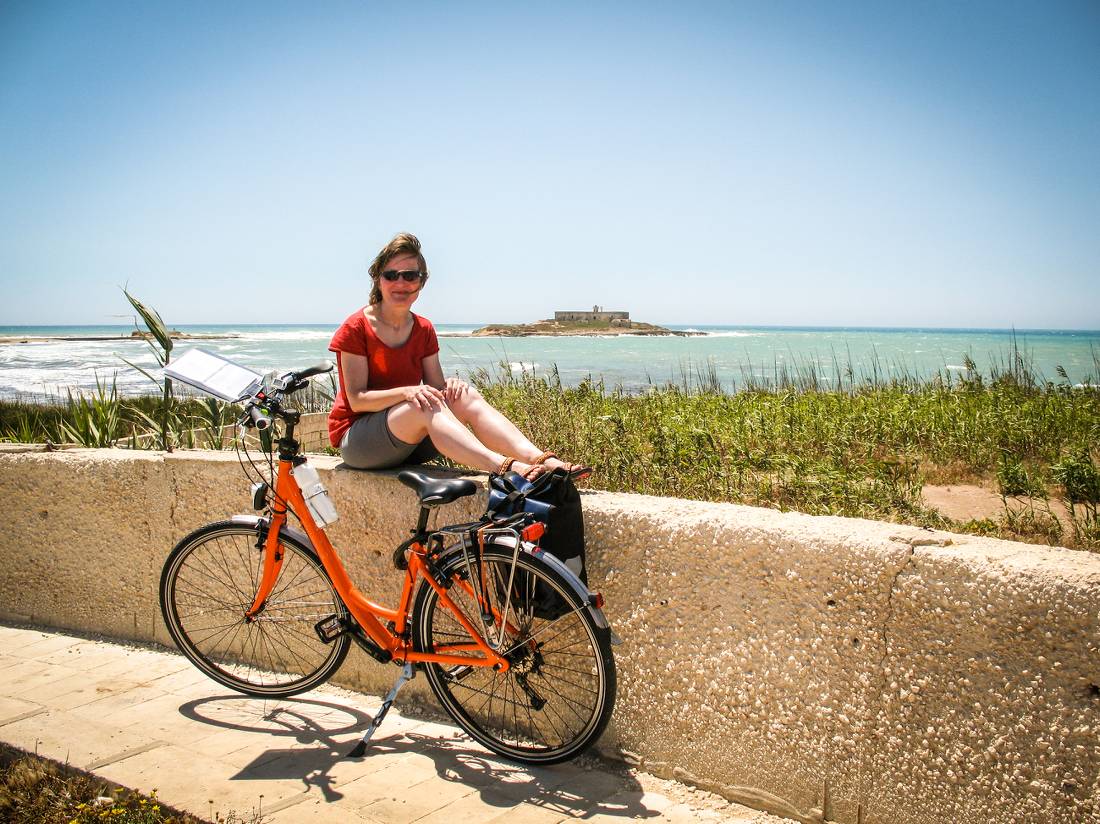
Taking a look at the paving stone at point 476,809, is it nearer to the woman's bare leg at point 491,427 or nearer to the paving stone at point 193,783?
the paving stone at point 193,783

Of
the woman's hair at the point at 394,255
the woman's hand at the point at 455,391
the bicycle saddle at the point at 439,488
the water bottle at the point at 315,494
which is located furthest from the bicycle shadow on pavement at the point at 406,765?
the woman's hair at the point at 394,255

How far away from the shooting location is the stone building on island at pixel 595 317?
3659 inches

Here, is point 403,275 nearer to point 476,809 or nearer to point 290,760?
point 290,760

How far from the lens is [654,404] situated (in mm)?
7949

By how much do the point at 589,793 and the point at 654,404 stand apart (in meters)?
5.68

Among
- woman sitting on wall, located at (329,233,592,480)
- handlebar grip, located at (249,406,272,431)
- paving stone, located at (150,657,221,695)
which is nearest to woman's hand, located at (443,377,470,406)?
woman sitting on wall, located at (329,233,592,480)

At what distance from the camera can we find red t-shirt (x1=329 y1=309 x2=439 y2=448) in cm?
329

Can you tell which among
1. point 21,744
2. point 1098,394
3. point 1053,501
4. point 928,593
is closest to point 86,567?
point 21,744

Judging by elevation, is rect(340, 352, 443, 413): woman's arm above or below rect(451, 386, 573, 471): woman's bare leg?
above

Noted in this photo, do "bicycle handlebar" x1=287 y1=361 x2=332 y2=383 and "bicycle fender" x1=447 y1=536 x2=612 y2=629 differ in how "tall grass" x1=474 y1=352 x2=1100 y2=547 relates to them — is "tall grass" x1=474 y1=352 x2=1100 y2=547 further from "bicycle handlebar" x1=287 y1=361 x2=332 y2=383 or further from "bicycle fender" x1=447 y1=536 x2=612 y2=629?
"bicycle handlebar" x1=287 y1=361 x2=332 y2=383

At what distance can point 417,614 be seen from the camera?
108 inches

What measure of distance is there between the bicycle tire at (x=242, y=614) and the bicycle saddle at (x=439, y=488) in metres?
0.76

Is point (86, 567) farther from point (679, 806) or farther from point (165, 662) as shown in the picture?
point (679, 806)

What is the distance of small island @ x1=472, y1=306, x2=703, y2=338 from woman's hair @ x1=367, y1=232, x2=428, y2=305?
81.1 m
